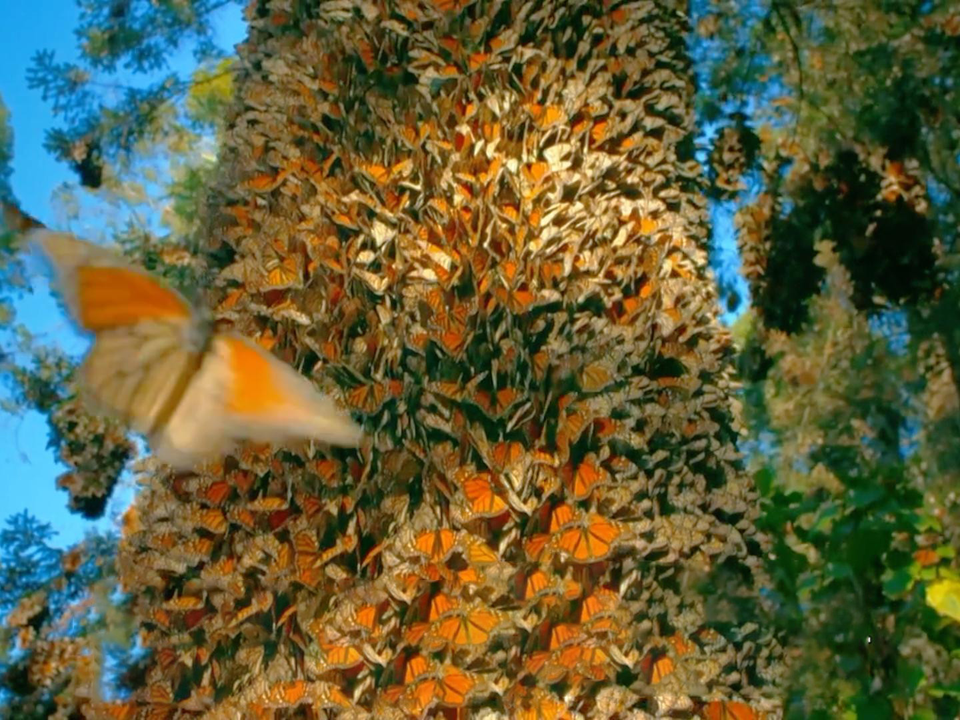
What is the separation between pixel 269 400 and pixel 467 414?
0.33 metres

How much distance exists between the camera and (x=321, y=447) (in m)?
1.78

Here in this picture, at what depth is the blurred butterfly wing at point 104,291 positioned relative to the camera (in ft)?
5.20

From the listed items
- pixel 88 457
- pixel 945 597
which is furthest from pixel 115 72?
pixel 945 597

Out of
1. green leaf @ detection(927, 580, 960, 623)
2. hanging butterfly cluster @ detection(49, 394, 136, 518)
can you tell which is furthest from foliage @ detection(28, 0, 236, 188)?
green leaf @ detection(927, 580, 960, 623)

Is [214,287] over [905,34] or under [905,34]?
under

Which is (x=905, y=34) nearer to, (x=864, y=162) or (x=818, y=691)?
(x=864, y=162)

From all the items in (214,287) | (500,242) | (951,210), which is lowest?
(214,287)

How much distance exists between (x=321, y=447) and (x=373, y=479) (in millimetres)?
97

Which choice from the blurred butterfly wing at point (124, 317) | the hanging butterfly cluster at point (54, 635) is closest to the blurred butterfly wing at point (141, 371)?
the blurred butterfly wing at point (124, 317)

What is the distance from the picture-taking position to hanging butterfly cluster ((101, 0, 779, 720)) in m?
1.68

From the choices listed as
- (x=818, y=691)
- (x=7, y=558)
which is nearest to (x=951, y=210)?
(x=818, y=691)

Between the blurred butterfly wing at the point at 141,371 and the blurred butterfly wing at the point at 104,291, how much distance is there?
0.06 ft

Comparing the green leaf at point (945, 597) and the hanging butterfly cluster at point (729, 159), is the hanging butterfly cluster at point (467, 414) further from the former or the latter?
the hanging butterfly cluster at point (729, 159)

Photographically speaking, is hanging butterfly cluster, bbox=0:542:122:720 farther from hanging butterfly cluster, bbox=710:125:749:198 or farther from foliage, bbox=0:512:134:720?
hanging butterfly cluster, bbox=710:125:749:198
